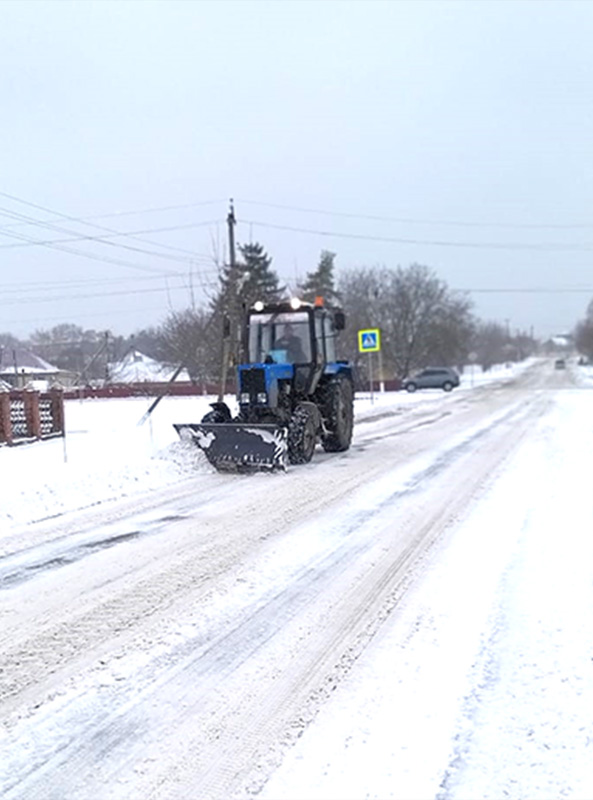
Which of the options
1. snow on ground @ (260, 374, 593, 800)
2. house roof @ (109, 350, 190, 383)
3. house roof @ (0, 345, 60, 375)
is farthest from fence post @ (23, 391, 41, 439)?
house roof @ (0, 345, 60, 375)

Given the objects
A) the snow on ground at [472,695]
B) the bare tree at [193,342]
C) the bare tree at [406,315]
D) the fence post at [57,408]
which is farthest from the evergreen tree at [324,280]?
the snow on ground at [472,695]

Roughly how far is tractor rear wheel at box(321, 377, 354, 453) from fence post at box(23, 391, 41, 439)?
706 cm

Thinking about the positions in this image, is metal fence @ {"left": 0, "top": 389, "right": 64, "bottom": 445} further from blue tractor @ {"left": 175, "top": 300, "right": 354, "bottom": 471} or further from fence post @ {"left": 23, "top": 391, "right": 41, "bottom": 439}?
blue tractor @ {"left": 175, "top": 300, "right": 354, "bottom": 471}

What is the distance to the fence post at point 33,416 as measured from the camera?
1938 cm

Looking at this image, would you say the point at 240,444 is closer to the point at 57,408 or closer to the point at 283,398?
the point at 283,398

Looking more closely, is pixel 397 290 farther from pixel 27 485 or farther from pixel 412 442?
pixel 27 485

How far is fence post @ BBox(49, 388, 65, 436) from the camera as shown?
2003 centimetres

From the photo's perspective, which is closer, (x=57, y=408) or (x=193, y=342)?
(x=57, y=408)

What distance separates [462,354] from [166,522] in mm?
78295

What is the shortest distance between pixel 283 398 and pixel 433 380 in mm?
40474

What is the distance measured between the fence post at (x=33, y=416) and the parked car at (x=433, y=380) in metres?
37.0

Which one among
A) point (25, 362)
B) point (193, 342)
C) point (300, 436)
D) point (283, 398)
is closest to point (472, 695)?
point (300, 436)

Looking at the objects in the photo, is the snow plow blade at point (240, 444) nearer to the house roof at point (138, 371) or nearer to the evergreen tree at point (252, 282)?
the evergreen tree at point (252, 282)

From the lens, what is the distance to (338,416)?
1591 centimetres
